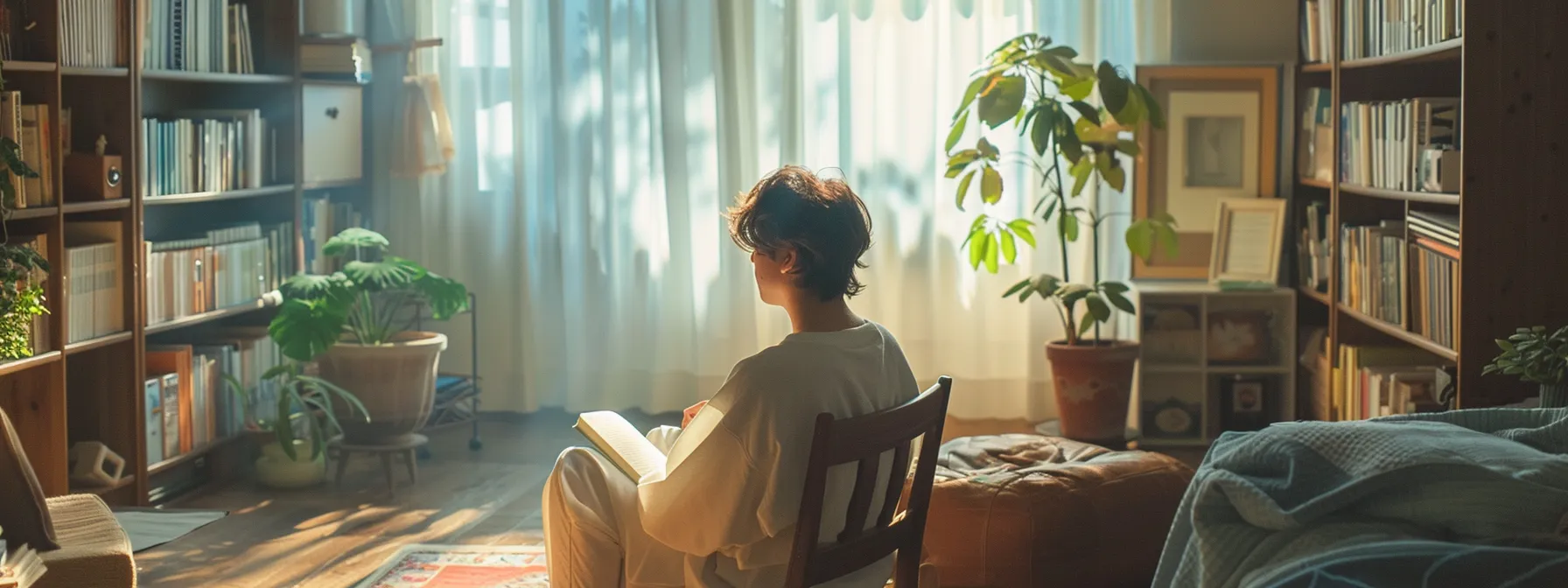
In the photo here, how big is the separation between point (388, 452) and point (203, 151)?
3.39 ft

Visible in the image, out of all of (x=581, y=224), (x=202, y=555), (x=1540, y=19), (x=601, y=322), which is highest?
(x=1540, y=19)

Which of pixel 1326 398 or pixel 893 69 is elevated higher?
pixel 893 69

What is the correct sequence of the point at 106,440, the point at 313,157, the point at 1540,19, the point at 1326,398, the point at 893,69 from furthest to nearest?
the point at 893,69
the point at 313,157
the point at 1326,398
the point at 106,440
the point at 1540,19

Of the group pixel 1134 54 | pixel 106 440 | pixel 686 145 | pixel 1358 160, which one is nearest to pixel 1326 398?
pixel 1358 160

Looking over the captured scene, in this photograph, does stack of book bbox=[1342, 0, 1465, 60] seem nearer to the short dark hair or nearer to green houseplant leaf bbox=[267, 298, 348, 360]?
the short dark hair

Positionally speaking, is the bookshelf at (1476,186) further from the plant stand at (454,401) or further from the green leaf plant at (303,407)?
the green leaf plant at (303,407)

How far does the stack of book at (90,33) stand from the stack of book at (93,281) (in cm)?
43

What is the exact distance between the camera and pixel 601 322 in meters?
5.60

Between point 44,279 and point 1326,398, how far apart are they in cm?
360

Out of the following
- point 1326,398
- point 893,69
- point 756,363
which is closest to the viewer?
point 756,363

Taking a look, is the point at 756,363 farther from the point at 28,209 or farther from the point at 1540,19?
the point at 28,209

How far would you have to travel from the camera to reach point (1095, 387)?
4.84 m

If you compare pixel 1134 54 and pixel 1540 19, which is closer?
pixel 1540 19

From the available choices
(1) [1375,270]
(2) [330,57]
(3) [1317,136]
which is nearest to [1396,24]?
(1) [1375,270]
